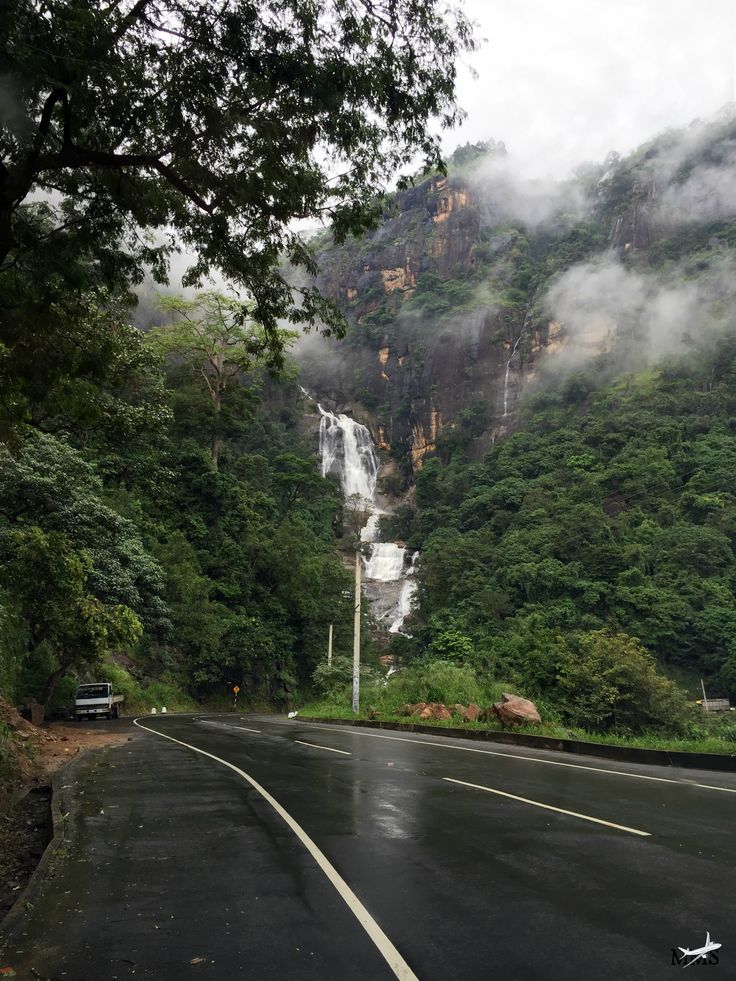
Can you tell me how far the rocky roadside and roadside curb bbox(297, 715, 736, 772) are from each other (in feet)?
29.2

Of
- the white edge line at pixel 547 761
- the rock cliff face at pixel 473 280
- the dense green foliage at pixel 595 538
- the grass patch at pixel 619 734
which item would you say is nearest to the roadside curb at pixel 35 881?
the white edge line at pixel 547 761

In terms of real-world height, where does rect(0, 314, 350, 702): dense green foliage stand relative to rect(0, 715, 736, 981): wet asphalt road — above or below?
above

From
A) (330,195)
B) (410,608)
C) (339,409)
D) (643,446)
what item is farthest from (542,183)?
(330,195)

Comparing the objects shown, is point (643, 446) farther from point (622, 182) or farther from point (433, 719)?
point (622, 182)

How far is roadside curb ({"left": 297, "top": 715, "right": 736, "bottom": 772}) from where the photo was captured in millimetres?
12531

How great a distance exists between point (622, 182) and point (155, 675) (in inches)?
5944

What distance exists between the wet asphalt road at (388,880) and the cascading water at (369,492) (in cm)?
5790

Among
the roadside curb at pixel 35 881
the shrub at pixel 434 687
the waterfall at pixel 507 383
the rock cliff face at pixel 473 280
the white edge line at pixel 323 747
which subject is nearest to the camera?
the roadside curb at pixel 35 881

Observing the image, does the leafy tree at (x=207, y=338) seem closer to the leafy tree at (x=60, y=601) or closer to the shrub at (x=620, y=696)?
the leafy tree at (x=60, y=601)

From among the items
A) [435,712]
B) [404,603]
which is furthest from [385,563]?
[435,712]

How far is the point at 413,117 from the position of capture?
825cm

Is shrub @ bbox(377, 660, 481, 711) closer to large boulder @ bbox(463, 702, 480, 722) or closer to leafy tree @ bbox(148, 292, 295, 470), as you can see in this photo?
large boulder @ bbox(463, 702, 480, 722)

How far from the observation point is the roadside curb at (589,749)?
1253cm

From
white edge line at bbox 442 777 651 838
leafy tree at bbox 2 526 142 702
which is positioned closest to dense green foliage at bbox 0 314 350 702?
leafy tree at bbox 2 526 142 702
